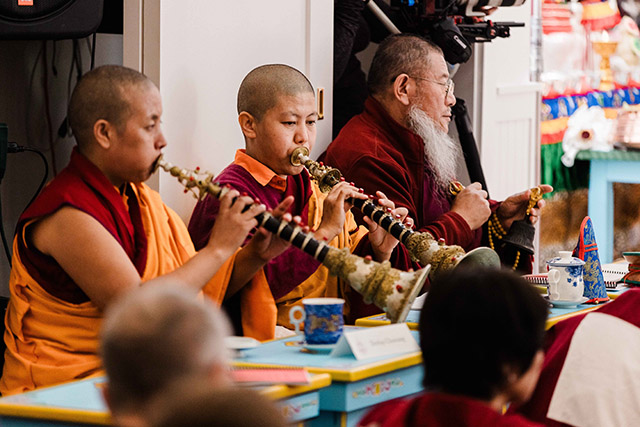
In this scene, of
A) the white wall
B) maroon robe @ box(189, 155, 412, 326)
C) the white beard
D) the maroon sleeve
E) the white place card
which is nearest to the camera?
the white place card

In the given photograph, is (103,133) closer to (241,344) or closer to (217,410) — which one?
(241,344)

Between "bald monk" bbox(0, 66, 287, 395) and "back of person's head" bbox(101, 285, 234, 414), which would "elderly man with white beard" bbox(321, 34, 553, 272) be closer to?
"bald monk" bbox(0, 66, 287, 395)

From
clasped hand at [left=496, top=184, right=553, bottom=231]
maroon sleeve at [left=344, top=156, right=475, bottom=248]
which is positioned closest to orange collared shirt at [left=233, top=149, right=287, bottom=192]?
maroon sleeve at [left=344, top=156, right=475, bottom=248]

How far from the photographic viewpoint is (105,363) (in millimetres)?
1075

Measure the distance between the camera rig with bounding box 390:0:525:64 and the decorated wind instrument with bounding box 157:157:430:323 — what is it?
2.40 m

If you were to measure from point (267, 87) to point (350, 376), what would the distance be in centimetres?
140

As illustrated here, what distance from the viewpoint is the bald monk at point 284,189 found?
313cm

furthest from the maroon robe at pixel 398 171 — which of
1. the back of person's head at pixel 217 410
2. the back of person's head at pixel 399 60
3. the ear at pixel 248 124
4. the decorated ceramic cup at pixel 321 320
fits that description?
the back of person's head at pixel 217 410

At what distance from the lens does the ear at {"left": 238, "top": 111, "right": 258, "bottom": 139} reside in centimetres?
335

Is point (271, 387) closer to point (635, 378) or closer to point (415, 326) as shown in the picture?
point (635, 378)

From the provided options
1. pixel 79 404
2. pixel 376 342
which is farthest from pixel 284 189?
pixel 79 404

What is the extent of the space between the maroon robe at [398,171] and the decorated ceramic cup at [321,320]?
138cm

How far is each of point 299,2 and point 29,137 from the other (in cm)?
114

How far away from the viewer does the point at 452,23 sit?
484cm
